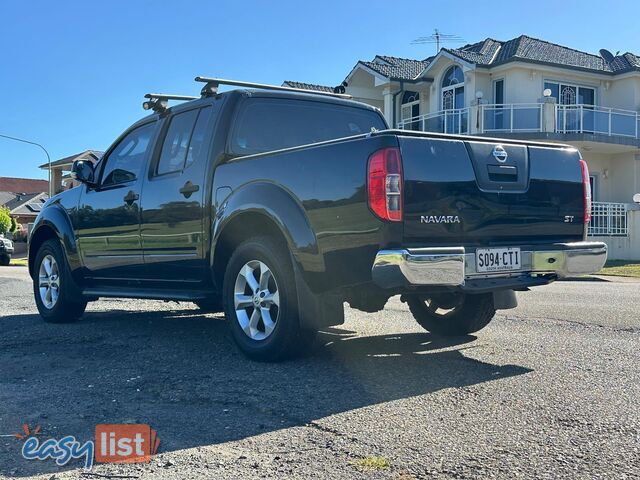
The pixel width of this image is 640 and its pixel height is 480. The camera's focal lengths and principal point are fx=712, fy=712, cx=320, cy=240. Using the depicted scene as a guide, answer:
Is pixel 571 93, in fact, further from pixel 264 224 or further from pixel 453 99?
pixel 264 224

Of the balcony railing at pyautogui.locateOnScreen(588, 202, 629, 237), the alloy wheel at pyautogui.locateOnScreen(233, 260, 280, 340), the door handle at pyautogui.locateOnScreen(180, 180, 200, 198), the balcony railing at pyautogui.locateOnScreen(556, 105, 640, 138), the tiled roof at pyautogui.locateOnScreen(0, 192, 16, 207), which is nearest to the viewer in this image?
the alloy wheel at pyautogui.locateOnScreen(233, 260, 280, 340)

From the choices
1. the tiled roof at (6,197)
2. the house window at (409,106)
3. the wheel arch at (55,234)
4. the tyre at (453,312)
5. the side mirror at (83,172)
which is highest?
the house window at (409,106)

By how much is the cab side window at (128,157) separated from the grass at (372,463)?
4050 millimetres

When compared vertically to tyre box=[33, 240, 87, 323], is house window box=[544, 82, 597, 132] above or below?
above

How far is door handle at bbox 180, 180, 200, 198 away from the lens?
5590 mm

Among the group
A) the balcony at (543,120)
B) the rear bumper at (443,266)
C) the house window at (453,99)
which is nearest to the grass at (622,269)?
the balcony at (543,120)

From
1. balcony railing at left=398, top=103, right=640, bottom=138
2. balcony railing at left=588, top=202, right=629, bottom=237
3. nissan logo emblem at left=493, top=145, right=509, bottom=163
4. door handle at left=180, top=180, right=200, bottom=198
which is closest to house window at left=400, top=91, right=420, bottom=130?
balcony railing at left=398, top=103, right=640, bottom=138

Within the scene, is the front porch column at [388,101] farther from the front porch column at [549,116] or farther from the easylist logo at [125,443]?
the easylist logo at [125,443]

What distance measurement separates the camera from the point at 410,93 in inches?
1215

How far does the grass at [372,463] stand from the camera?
9.70 ft

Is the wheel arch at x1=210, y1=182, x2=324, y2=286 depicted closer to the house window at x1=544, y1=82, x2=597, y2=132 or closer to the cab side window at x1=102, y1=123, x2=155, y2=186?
the cab side window at x1=102, y1=123, x2=155, y2=186

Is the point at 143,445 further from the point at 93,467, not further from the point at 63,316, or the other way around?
the point at 63,316

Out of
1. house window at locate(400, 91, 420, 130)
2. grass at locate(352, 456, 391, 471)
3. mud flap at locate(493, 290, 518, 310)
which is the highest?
house window at locate(400, 91, 420, 130)

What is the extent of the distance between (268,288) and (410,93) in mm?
27072
